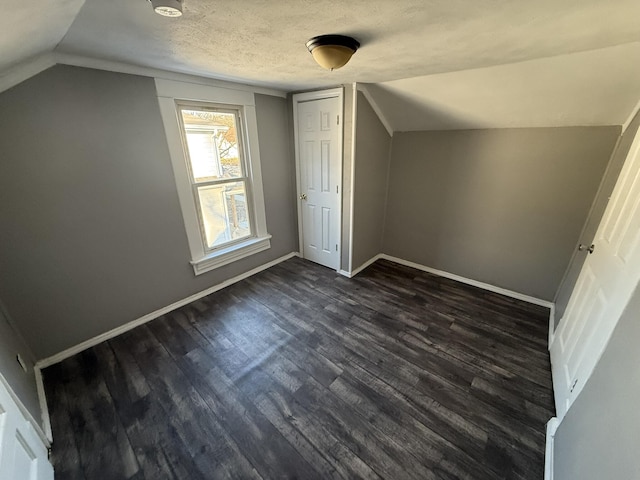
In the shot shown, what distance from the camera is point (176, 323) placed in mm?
2318

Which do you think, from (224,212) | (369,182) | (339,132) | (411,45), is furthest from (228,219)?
(411,45)

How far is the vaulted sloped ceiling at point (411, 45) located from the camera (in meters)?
0.98

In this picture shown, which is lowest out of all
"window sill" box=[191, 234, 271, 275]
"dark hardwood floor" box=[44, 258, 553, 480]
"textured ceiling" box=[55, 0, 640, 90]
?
"dark hardwood floor" box=[44, 258, 553, 480]

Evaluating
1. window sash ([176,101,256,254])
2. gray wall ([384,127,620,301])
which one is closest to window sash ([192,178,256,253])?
window sash ([176,101,256,254])

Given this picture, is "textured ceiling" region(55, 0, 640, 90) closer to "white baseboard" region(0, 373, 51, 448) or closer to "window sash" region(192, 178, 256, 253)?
"window sash" region(192, 178, 256, 253)

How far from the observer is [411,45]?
1394 millimetres

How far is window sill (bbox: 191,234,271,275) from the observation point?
2.62 meters

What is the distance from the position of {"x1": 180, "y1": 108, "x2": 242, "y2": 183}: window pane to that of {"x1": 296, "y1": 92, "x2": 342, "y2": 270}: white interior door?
30.5 inches

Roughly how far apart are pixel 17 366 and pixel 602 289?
3.41m

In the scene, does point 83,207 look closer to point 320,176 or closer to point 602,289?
Result: point 320,176

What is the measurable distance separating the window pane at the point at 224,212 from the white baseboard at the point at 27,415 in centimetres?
169

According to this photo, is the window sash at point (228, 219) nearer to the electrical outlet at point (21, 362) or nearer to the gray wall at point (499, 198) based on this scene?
the electrical outlet at point (21, 362)

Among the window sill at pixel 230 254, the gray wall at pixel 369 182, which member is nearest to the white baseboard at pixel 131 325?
the window sill at pixel 230 254

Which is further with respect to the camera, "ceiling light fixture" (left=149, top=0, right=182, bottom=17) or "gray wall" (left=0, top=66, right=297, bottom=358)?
"gray wall" (left=0, top=66, right=297, bottom=358)
